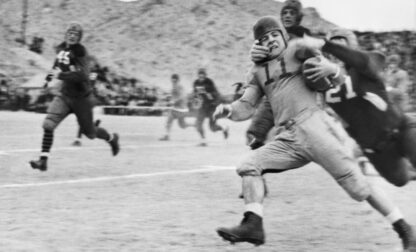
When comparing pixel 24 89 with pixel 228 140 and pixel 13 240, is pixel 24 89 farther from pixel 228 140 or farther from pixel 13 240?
pixel 13 240

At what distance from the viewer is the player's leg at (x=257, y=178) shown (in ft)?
17.2

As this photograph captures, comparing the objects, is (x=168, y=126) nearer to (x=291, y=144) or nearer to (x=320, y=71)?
(x=291, y=144)

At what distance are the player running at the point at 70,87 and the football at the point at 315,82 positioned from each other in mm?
5449

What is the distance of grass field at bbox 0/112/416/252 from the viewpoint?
588 cm

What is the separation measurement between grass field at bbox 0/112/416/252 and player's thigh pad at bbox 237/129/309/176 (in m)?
0.62

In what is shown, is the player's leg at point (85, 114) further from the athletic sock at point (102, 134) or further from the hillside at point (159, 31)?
the hillside at point (159, 31)

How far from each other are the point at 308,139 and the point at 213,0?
67.3 metres

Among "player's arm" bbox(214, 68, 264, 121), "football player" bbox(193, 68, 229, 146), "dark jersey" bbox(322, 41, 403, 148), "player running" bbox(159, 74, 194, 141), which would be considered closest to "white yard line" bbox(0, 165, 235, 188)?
"dark jersey" bbox(322, 41, 403, 148)

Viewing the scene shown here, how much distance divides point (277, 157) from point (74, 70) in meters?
5.54

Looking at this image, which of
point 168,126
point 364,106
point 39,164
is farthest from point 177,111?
point 364,106

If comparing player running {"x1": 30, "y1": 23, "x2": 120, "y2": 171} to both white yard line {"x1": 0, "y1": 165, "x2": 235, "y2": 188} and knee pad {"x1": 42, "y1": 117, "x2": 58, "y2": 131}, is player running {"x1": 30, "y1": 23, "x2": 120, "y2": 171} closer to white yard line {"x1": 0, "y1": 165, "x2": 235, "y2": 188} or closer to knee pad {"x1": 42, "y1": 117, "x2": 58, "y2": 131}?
knee pad {"x1": 42, "y1": 117, "x2": 58, "y2": 131}

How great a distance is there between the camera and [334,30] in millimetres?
7766

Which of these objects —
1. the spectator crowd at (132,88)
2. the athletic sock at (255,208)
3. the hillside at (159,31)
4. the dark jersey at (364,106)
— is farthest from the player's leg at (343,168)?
the hillside at (159,31)

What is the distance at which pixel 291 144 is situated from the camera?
5.52 meters
